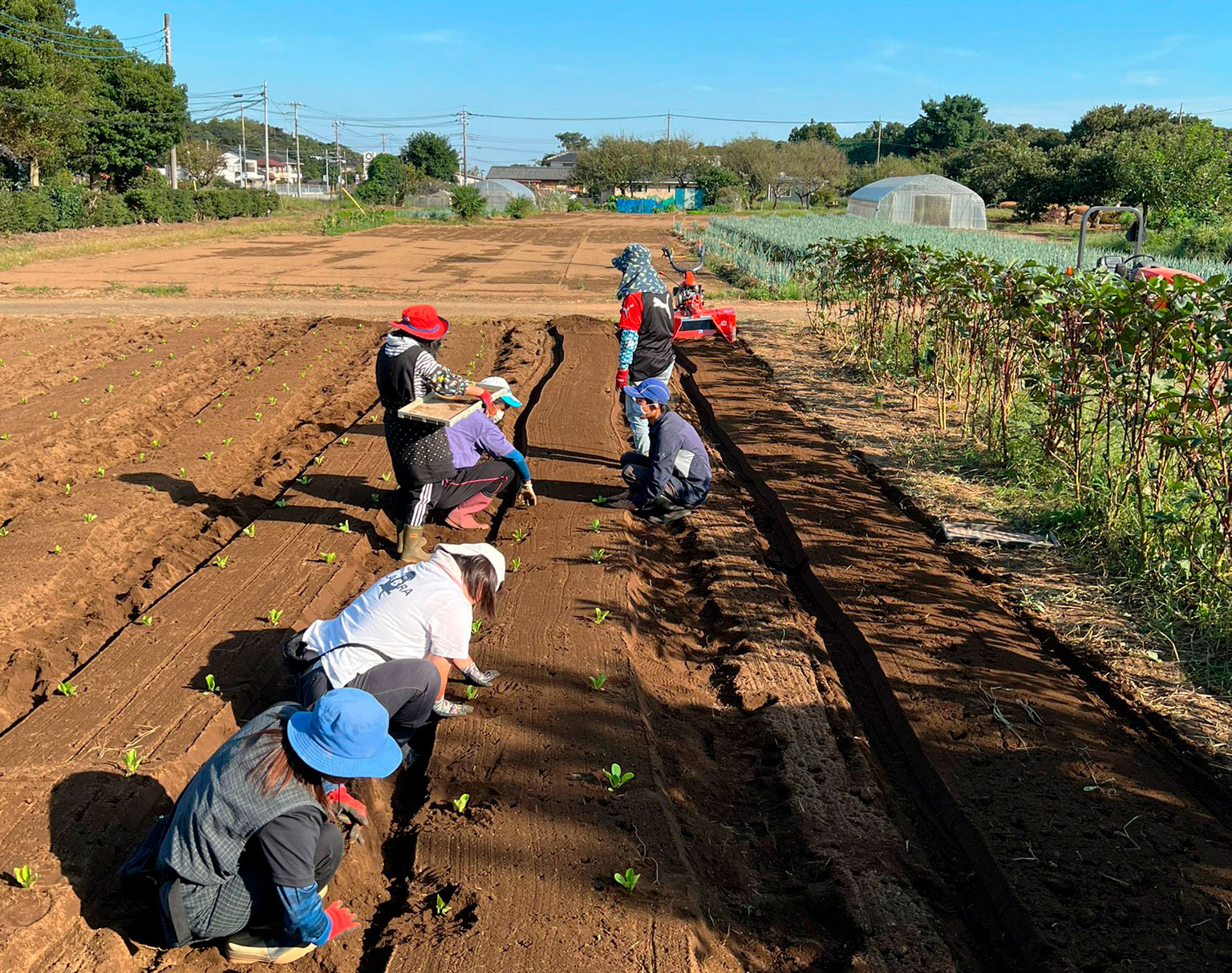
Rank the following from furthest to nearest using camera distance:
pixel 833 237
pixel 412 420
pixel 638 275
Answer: pixel 833 237
pixel 638 275
pixel 412 420

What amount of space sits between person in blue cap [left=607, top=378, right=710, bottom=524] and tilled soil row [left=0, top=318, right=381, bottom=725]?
2786 mm

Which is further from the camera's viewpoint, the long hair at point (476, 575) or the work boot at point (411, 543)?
the work boot at point (411, 543)

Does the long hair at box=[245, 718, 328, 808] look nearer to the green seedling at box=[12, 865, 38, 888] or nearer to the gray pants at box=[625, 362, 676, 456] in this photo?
the green seedling at box=[12, 865, 38, 888]

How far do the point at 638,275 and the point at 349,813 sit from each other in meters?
5.56

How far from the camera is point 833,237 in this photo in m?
16.7

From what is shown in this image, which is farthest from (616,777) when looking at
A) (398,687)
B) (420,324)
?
(420,324)

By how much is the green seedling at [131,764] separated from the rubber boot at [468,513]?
11.1 feet

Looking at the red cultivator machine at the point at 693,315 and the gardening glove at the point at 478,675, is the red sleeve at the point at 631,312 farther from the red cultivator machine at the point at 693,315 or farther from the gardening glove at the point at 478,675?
the gardening glove at the point at 478,675

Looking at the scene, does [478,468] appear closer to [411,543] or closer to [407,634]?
[411,543]

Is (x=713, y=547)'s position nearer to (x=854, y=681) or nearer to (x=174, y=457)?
(x=854, y=681)

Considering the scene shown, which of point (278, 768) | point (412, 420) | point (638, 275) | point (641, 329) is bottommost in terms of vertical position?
point (278, 768)

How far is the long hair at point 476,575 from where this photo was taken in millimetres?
4273

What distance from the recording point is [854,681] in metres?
5.59

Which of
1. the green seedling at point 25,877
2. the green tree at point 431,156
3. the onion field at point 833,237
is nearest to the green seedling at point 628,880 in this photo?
the green seedling at point 25,877
